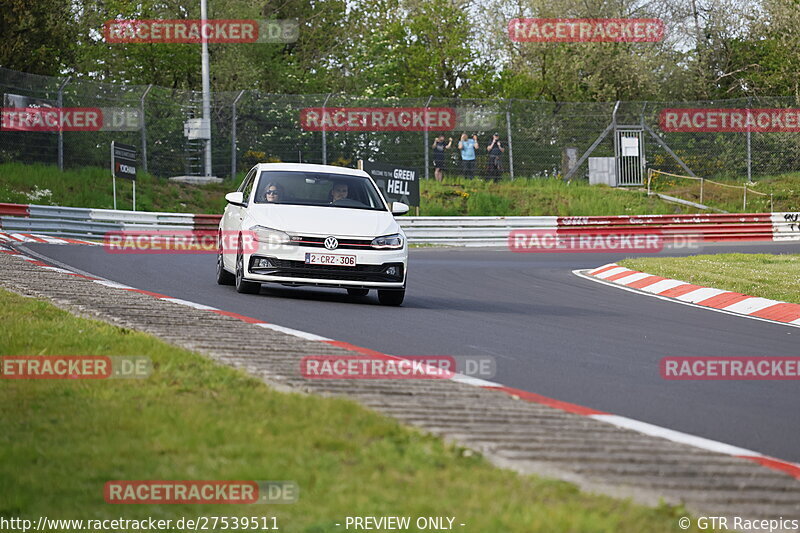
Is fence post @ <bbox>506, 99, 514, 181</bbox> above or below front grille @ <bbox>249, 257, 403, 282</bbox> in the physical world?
above

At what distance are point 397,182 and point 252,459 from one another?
87.9ft

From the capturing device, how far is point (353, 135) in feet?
115

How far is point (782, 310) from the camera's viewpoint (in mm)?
14820

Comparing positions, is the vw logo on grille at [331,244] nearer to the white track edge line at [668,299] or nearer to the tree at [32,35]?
the white track edge line at [668,299]

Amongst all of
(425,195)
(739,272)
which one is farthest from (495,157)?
(739,272)

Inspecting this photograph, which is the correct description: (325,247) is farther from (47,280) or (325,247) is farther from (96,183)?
(96,183)

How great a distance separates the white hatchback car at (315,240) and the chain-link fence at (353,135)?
58.2 ft

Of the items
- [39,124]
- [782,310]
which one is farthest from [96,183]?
[782,310]

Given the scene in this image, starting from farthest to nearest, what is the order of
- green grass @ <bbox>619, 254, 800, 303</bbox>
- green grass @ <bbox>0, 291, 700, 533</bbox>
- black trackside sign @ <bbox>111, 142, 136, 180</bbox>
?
black trackside sign @ <bbox>111, 142, 136, 180</bbox>
green grass @ <bbox>619, 254, 800, 303</bbox>
green grass @ <bbox>0, 291, 700, 533</bbox>

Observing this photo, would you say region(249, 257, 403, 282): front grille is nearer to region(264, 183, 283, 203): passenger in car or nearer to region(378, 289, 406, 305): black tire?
region(378, 289, 406, 305): black tire

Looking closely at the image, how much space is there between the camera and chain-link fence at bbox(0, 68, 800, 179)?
3117 centimetres

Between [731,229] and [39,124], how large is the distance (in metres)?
20.2

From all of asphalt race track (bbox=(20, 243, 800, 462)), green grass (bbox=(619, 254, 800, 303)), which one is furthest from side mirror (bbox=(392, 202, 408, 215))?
green grass (bbox=(619, 254, 800, 303))

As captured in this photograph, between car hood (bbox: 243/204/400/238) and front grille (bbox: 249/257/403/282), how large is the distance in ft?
1.18
